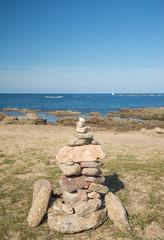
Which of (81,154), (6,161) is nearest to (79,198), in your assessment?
(81,154)

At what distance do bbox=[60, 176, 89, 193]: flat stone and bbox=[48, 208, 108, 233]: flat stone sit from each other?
1.07 m

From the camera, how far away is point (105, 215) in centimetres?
796

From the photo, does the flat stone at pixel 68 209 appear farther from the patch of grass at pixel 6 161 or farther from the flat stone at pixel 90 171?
the patch of grass at pixel 6 161

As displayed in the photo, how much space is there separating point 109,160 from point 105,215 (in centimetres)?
810

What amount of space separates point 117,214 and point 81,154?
9.04 ft

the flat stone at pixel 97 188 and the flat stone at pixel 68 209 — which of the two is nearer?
the flat stone at pixel 68 209

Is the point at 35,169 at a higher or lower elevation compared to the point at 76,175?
lower

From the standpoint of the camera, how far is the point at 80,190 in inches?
326

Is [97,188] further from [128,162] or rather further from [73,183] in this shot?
[128,162]

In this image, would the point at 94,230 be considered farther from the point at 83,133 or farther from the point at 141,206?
the point at 83,133

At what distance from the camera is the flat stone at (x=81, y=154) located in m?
8.73

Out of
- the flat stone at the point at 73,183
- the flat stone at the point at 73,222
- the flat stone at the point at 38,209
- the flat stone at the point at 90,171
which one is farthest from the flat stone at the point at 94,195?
the flat stone at the point at 38,209

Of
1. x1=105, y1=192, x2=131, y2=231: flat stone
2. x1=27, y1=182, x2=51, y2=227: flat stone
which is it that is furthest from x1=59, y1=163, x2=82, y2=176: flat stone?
x1=105, y1=192, x2=131, y2=231: flat stone

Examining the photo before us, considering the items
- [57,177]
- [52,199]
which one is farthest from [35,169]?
[52,199]
